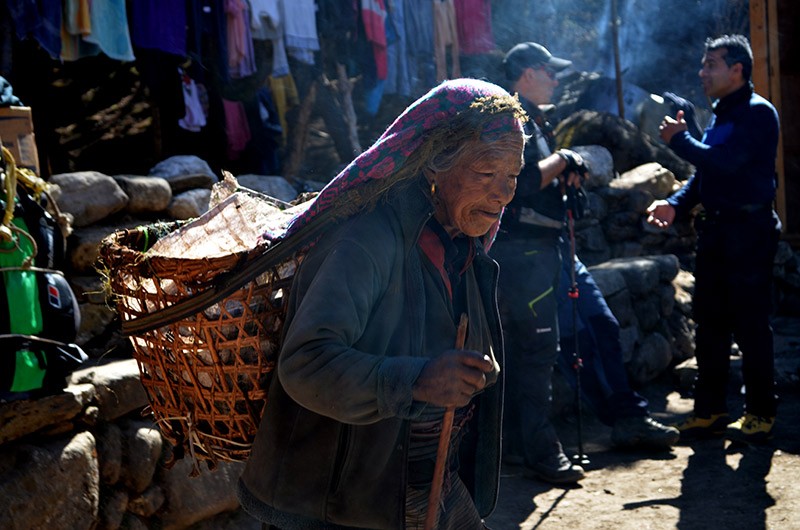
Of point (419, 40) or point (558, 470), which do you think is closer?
point (558, 470)

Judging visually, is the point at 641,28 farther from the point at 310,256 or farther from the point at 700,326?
the point at 310,256

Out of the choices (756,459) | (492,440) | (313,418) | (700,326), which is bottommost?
(756,459)

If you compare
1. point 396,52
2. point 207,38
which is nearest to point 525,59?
point 207,38

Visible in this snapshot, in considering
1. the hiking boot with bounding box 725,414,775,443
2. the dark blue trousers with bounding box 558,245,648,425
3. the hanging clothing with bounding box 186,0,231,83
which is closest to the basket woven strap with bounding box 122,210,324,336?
the dark blue trousers with bounding box 558,245,648,425

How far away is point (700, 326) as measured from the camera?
560cm

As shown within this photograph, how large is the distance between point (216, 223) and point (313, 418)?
2.36 ft

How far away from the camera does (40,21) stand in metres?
5.51

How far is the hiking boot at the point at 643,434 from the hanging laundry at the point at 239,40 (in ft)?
13.8

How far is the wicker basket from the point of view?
6.70 feet

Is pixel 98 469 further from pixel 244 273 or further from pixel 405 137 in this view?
pixel 405 137

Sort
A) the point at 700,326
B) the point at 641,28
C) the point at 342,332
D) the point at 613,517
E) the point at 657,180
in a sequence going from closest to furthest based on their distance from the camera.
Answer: the point at 342,332
the point at 613,517
the point at 700,326
the point at 657,180
the point at 641,28

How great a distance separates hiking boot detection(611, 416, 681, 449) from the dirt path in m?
0.08

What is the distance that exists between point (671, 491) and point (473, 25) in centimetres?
654

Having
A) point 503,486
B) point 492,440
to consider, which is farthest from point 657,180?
point 492,440
